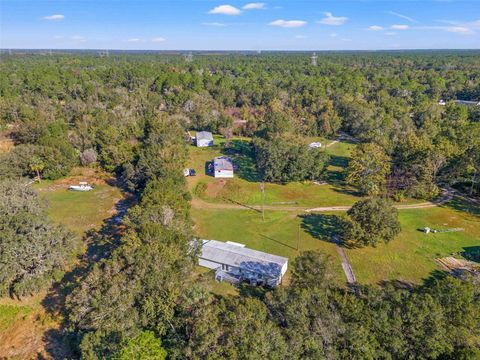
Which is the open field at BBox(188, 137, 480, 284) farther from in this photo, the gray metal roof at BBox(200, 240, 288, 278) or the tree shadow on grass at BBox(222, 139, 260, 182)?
the gray metal roof at BBox(200, 240, 288, 278)

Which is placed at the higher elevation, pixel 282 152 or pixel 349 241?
pixel 282 152

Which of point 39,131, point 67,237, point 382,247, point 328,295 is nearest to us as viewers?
point 328,295

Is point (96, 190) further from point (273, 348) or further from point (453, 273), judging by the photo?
point (453, 273)

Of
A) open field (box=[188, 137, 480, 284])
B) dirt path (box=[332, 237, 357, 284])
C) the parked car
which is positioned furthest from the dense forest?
the parked car

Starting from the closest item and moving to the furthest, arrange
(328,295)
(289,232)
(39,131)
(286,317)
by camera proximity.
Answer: (286,317) → (328,295) → (289,232) → (39,131)

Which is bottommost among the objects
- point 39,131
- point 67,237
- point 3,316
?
point 3,316

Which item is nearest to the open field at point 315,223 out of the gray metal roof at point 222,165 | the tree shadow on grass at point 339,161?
the gray metal roof at point 222,165

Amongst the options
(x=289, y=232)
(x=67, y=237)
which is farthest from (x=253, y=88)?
(x=67, y=237)

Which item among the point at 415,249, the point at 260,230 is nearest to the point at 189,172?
the point at 260,230
